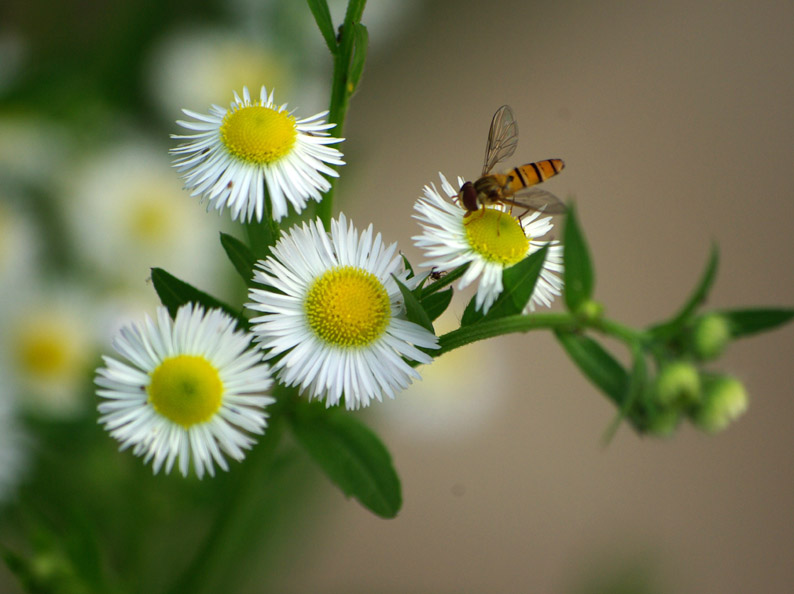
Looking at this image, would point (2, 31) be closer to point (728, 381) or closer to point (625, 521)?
point (728, 381)

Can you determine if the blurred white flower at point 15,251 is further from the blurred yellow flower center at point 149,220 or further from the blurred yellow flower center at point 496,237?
the blurred yellow flower center at point 496,237

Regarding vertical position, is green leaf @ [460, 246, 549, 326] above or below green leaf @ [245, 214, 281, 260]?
below

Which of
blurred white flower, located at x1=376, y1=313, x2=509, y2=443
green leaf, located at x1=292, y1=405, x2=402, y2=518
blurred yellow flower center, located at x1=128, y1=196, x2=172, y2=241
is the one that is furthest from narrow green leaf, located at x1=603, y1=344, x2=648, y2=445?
blurred yellow flower center, located at x1=128, y1=196, x2=172, y2=241

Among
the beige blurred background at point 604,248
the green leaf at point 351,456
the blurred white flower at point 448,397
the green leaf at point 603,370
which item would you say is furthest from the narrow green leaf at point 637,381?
the beige blurred background at point 604,248

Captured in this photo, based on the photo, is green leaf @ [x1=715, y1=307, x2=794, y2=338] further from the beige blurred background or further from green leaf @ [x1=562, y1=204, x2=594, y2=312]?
the beige blurred background

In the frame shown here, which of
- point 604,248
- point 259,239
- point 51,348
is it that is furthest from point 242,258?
point 604,248

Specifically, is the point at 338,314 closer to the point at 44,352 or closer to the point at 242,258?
the point at 242,258

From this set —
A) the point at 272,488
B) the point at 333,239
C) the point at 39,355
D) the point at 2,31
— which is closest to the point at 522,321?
the point at 333,239

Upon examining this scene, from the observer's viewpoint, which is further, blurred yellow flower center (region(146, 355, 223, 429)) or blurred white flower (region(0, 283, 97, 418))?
blurred white flower (region(0, 283, 97, 418))
